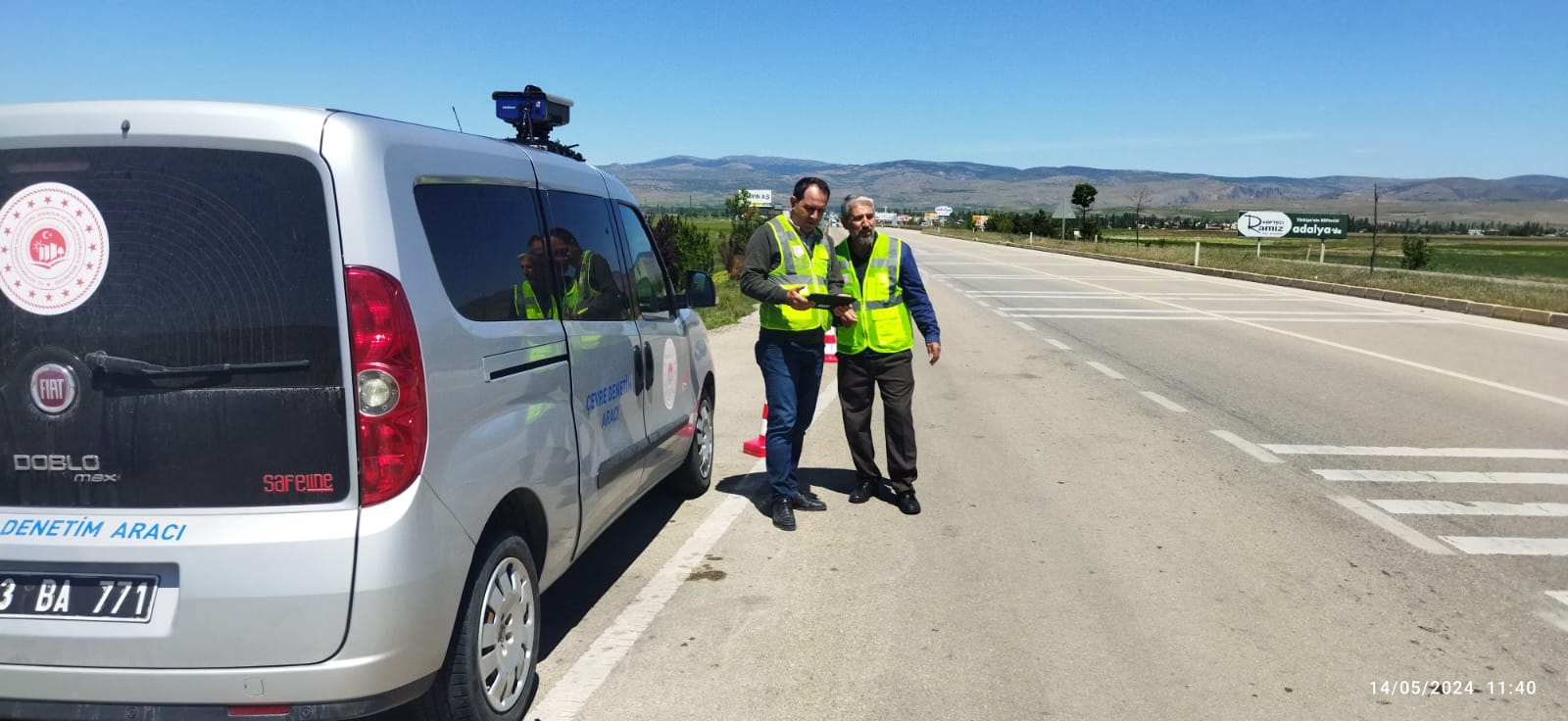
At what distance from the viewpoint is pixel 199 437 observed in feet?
8.72

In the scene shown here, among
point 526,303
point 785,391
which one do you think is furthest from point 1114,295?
point 526,303

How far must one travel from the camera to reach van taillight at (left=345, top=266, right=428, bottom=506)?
2.68m

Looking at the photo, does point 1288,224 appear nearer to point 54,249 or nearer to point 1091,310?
point 1091,310

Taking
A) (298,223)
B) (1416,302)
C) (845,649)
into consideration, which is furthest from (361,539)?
(1416,302)

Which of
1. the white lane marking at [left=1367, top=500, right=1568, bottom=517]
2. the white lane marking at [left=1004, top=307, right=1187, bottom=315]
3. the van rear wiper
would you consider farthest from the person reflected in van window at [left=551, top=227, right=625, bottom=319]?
the white lane marking at [left=1004, top=307, right=1187, bottom=315]

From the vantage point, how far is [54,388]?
8.72 feet

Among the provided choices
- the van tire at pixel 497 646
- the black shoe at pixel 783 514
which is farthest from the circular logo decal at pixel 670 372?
the van tire at pixel 497 646

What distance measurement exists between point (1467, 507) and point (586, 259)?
202 inches

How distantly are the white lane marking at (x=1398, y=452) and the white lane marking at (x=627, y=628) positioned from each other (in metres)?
4.11

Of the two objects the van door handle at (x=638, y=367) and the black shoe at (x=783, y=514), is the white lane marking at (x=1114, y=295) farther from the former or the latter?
the van door handle at (x=638, y=367)

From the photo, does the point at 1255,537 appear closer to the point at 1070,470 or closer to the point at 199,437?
the point at 1070,470

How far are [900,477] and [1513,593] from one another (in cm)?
291

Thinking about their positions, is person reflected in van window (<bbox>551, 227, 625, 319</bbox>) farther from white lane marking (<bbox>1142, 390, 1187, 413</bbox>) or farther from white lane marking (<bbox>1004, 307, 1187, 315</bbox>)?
white lane marking (<bbox>1004, 307, 1187, 315</bbox>)

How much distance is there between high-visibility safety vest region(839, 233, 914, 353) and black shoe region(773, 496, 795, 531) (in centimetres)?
93
